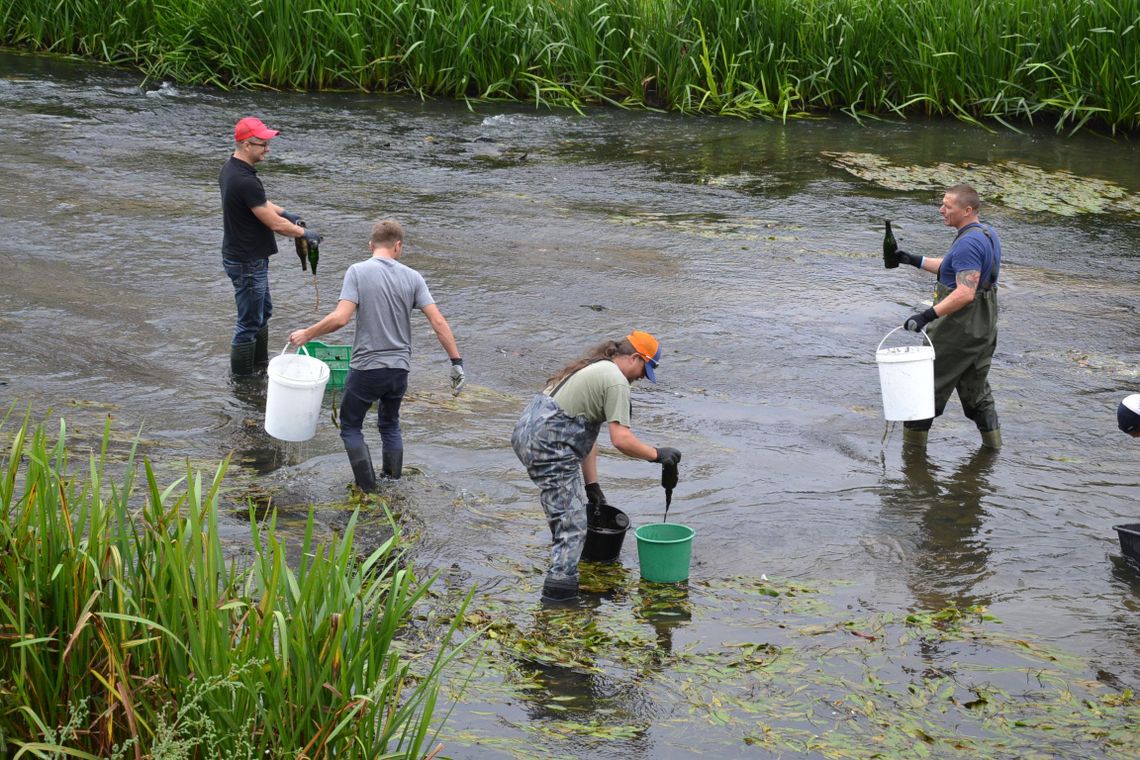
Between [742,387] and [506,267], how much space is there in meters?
3.10

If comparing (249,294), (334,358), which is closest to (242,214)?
(249,294)

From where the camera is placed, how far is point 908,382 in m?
7.79

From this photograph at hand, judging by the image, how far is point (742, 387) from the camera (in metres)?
9.03

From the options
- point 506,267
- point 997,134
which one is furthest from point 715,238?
point 997,134

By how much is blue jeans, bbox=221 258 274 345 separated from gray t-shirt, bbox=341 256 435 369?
1.64m

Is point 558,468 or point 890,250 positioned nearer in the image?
point 558,468

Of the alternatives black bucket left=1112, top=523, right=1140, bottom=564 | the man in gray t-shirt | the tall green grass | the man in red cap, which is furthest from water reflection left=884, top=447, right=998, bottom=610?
the man in red cap

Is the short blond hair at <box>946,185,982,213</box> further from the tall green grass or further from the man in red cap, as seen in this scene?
the tall green grass

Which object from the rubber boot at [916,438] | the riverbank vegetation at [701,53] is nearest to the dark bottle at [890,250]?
the rubber boot at [916,438]

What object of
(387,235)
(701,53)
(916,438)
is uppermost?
(701,53)

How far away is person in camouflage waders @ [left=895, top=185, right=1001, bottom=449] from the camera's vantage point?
7855mm

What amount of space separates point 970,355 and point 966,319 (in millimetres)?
225

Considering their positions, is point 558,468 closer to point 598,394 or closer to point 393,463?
point 598,394

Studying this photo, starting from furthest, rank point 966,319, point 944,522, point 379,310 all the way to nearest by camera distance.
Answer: point 966,319, point 944,522, point 379,310
